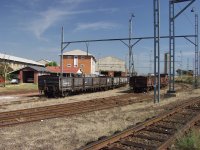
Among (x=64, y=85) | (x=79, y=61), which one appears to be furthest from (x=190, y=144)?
(x=79, y=61)

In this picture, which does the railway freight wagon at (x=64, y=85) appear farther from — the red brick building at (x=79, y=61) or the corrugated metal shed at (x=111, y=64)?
the corrugated metal shed at (x=111, y=64)

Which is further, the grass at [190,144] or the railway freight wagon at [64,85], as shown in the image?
the railway freight wagon at [64,85]

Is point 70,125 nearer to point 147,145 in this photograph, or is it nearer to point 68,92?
point 147,145

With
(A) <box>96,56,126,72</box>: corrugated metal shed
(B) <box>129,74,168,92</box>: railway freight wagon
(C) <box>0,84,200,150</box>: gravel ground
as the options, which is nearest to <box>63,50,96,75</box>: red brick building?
(A) <box>96,56,126,72</box>: corrugated metal shed

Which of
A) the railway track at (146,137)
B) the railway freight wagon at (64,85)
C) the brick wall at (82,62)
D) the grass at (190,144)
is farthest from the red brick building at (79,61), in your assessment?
the grass at (190,144)

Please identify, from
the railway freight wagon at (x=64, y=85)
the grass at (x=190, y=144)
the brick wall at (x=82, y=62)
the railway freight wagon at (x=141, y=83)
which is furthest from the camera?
the brick wall at (x=82, y=62)

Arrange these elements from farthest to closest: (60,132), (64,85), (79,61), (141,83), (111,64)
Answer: (111,64) → (79,61) → (141,83) → (64,85) → (60,132)

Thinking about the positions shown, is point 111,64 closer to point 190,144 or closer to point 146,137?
point 146,137

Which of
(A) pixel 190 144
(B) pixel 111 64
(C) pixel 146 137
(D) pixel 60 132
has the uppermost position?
(B) pixel 111 64

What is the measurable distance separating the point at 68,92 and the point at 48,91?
204cm

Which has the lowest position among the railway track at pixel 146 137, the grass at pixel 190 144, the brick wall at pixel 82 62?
the railway track at pixel 146 137

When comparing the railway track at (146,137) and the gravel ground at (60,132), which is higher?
the railway track at (146,137)

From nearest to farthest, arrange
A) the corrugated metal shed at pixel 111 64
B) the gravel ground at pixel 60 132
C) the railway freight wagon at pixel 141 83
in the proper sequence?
1. the gravel ground at pixel 60 132
2. the railway freight wagon at pixel 141 83
3. the corrugated metal shed at pixel 111 64

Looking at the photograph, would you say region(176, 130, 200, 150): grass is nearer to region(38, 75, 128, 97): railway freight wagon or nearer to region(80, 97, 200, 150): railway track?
region(80, 97, 200, 150): railway track
